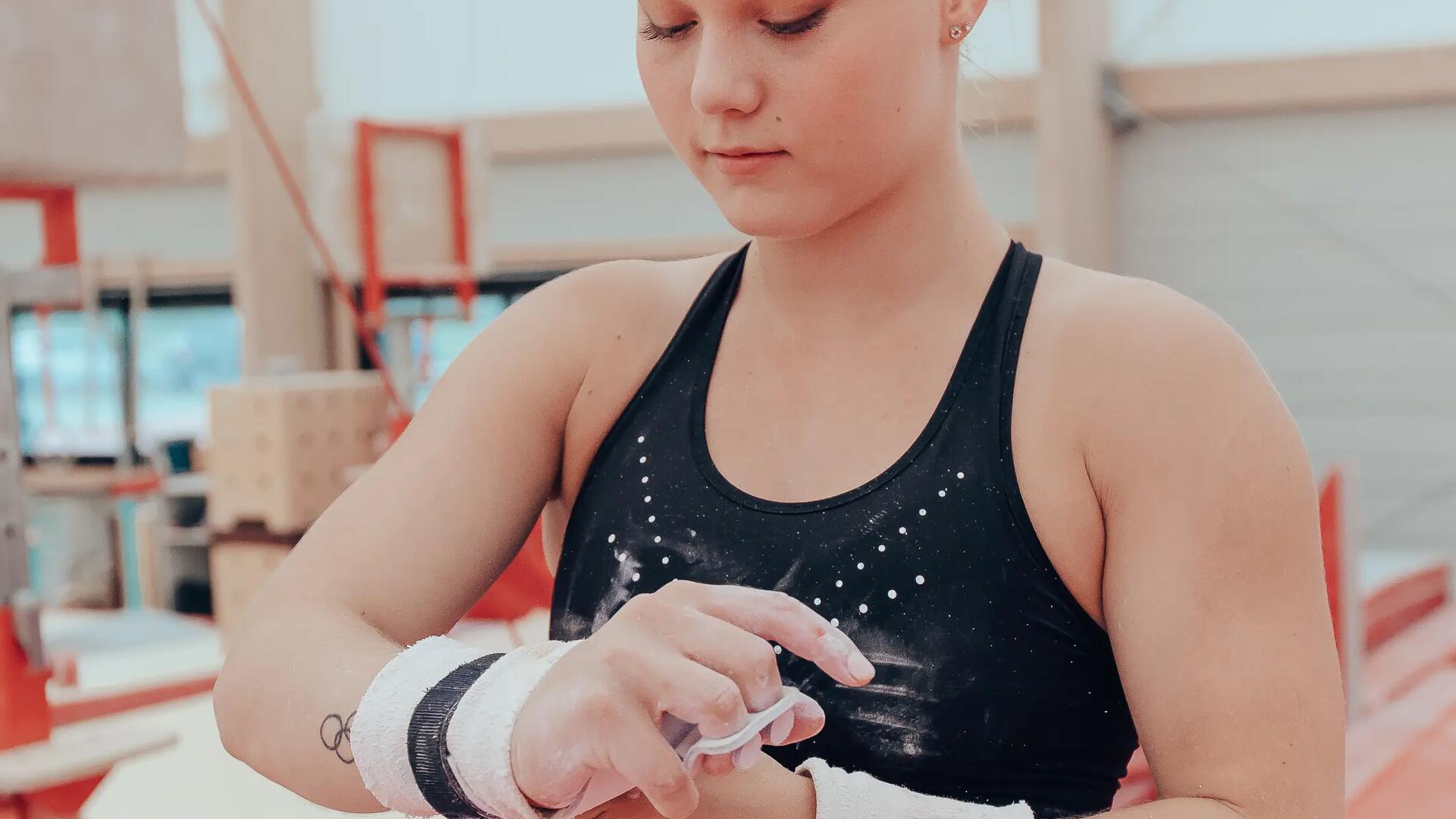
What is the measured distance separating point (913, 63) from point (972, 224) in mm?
164

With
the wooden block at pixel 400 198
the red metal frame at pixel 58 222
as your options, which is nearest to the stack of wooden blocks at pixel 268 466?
the wooden block at pixel 400 198

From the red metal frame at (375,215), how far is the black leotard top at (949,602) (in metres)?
3.41

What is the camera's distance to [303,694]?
85 centimetres

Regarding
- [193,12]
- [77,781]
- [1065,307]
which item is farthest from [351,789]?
[193,12]

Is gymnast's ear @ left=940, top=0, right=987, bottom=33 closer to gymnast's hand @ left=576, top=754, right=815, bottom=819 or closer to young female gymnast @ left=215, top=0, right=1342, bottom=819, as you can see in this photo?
young female gymnast @ left=215, top=0, right=1342, bottom=819

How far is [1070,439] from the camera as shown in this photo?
34.2 inches

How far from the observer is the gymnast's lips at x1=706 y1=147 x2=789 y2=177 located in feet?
2.81

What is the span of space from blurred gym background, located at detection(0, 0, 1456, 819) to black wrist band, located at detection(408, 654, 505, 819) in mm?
1725

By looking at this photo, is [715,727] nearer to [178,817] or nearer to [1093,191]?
[178,817]

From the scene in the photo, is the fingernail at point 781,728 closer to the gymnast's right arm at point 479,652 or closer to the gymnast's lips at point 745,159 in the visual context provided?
the gymnast's right arm at point 479,652

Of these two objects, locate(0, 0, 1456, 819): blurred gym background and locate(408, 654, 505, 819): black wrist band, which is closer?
locate(408, 654, 505, 819): black wrist band

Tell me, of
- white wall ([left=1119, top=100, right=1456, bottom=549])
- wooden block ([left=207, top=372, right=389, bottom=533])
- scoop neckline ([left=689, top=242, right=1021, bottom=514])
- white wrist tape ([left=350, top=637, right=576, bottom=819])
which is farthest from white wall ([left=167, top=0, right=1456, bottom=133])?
white wrist tape ([left=350, top=637, right=576, bottom=819])

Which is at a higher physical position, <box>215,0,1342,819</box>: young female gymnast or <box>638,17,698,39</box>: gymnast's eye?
<box>638,17,698,39</box>: gymnast's eye

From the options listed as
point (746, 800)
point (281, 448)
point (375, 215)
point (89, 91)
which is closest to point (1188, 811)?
point (746, 800)
